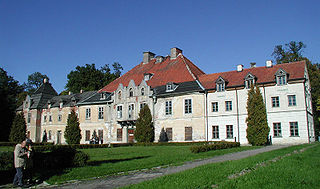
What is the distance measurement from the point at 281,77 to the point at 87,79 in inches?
1785

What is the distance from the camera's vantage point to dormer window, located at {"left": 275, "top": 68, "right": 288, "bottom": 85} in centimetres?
3209

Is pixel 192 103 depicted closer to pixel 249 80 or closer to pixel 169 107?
pixel 169 107

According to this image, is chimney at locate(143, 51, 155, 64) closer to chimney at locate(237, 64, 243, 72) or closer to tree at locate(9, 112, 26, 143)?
chimney at locate(237, 64, 243, 72)

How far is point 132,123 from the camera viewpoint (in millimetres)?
41062

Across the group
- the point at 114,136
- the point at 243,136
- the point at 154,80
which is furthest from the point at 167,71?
the point at 243,136

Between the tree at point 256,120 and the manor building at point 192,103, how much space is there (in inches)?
77.0

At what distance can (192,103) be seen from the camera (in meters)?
→ 37.2

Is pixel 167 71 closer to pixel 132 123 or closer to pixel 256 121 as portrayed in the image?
pixel 132 123

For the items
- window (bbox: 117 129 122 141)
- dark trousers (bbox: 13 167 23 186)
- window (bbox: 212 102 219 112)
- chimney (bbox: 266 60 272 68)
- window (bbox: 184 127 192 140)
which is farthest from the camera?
window (bbox: 117 129 122 141)

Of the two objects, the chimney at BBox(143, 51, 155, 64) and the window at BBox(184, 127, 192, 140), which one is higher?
the chimney at BBox(143, 51, 155, 64)

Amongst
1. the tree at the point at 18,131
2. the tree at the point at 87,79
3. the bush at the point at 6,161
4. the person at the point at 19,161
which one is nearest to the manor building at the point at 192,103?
the tree at the point at 18,131

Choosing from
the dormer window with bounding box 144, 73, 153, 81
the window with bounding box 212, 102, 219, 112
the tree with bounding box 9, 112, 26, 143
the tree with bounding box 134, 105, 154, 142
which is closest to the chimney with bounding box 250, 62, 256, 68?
the window with bounding box 212, 102, 219, 112

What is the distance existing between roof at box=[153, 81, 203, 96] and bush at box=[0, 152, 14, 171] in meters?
26.5

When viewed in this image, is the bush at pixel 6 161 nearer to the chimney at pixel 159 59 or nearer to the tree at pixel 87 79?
the chimney at pixel 159 59
